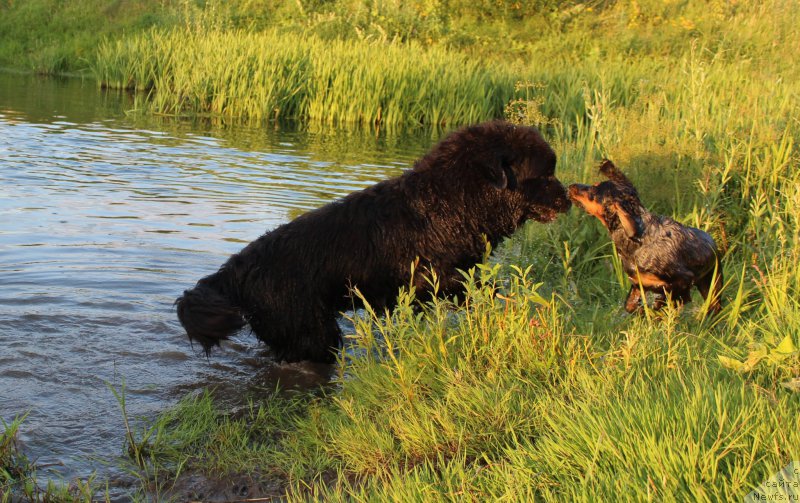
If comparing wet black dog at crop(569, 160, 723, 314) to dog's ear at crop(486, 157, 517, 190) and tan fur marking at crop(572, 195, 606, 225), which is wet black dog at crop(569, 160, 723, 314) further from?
dog's ear at crop(486, 157, 517, 190)

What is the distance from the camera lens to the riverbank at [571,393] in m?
2.86

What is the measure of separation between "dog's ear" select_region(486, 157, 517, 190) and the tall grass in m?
11.8

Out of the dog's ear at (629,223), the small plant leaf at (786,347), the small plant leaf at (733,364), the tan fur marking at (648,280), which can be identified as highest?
the dog's ear at (629,223)

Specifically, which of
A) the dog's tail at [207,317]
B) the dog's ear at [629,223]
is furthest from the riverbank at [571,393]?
the dog's ear at [629,223]

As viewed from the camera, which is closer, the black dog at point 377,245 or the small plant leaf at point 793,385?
the small plant leaf at point 793,385

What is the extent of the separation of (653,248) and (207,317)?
2600mm

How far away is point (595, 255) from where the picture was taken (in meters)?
6.84

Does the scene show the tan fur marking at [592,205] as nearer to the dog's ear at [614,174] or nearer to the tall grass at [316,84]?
the dog's ear at [614,174]

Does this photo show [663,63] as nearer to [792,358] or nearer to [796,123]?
[796,123]

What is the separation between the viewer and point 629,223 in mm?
4871

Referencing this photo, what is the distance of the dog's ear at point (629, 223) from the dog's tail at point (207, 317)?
7.62 ft

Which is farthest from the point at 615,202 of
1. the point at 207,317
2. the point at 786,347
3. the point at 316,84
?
the point at 316,84

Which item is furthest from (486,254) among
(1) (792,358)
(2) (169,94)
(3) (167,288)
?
(2) (169,94)

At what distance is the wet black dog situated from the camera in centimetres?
475
